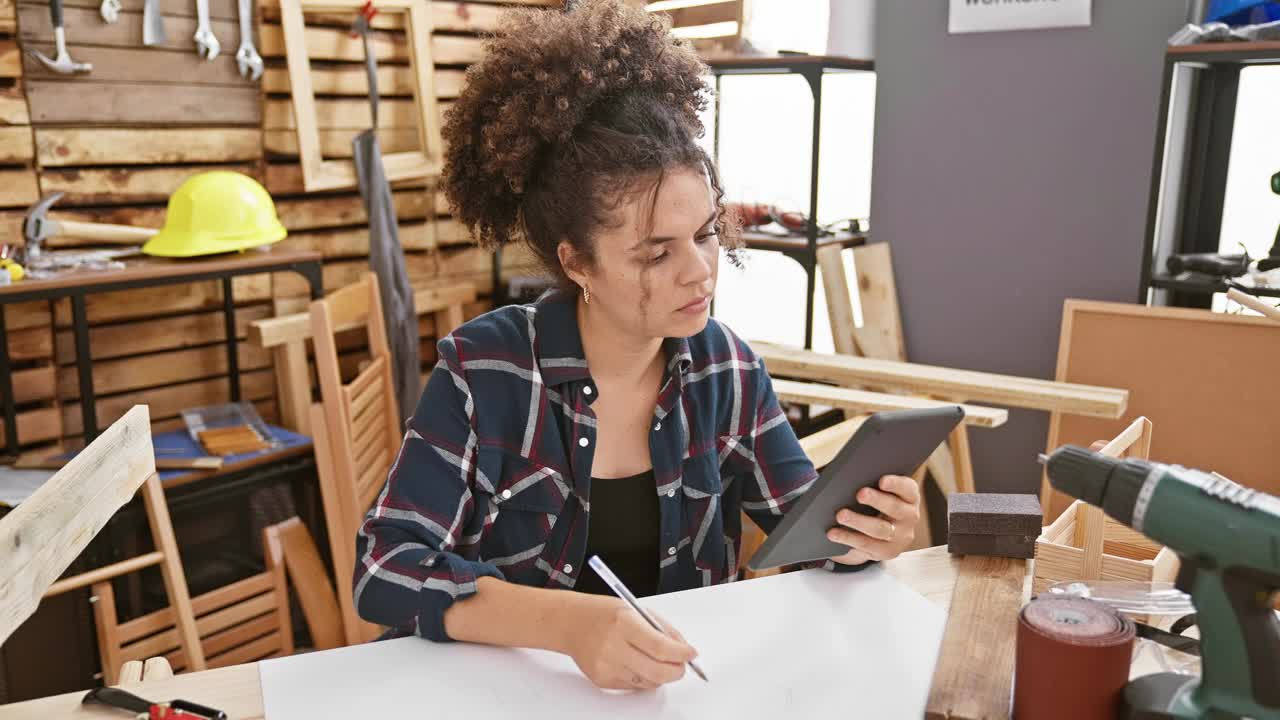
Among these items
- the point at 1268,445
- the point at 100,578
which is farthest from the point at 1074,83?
the point at 100,578

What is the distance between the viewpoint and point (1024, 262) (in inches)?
117

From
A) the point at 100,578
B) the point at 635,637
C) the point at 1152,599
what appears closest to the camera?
the point at 635,637

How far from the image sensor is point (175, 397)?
120 inches

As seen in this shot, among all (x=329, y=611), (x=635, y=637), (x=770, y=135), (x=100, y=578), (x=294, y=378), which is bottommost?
(x=329, y=611)

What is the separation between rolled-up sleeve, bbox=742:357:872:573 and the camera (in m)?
1.52

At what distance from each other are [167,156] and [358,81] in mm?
652

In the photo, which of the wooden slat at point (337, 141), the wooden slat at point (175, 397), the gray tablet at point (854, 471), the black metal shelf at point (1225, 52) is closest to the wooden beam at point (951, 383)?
the black metal shelf at point (1225, 52)

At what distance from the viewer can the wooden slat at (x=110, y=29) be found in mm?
2643

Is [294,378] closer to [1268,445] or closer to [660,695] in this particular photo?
[660,695]

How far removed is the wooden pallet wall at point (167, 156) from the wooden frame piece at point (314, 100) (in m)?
0.06

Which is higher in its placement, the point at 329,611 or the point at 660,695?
the point at 660,695

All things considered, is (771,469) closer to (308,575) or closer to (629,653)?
(629,653)

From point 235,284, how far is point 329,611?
100 cm

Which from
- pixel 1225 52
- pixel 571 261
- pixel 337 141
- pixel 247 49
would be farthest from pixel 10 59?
pixel 1225 52
